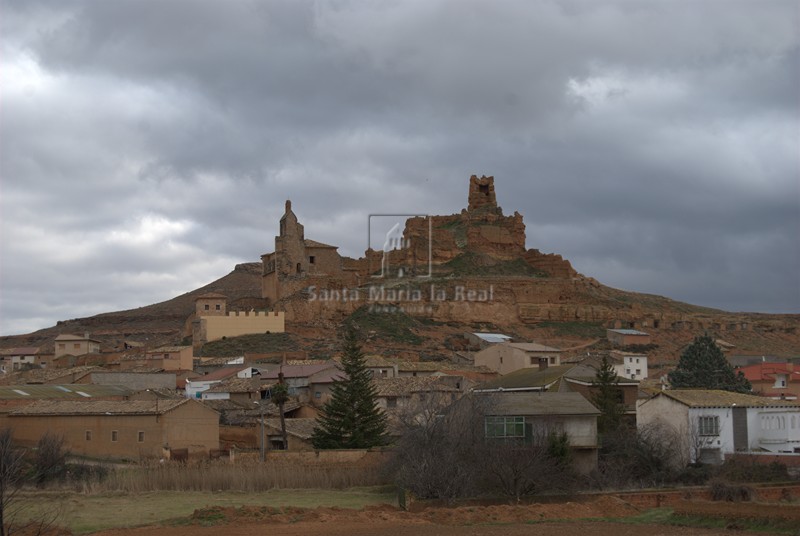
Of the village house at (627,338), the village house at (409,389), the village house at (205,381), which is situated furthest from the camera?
the village house at (627,338)

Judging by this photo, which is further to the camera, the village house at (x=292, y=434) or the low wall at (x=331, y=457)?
the village house at (x=292, y=434)

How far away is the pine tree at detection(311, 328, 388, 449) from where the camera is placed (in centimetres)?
4066

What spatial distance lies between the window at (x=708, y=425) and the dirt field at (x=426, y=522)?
877 centimetres

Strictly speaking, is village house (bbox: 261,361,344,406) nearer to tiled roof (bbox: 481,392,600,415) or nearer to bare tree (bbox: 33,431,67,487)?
tiled roof (bbox: 481,392,600,415)

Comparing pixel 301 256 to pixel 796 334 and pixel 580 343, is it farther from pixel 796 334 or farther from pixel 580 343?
pixel 796 334

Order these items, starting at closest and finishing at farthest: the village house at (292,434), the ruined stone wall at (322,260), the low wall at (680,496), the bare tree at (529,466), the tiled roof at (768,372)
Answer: the low wall at (680,496) → the bare tree at (529,466) → the village house at (292,434) → the tiled roof at (768,372) → the ruined stone wall at (322,260)

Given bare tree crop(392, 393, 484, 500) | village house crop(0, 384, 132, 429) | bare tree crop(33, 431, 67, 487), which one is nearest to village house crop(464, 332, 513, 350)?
village house crop(0, 384, 132, 429)

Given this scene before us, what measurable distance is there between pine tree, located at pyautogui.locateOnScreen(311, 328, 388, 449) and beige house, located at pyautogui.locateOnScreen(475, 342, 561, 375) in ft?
71.2

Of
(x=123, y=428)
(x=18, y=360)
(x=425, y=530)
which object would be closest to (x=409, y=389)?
(x=123, y=428)

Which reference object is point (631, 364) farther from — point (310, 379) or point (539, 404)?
point (539, 404)

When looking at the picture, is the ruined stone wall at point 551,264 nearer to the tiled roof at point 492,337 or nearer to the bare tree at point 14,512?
the tiled roof at point 492,337

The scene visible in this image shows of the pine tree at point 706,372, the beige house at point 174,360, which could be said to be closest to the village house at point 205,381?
the beige house at point 174,360

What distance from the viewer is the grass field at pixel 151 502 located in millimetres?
27875

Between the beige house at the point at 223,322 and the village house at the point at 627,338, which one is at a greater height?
the beige house at the point at 223,322
